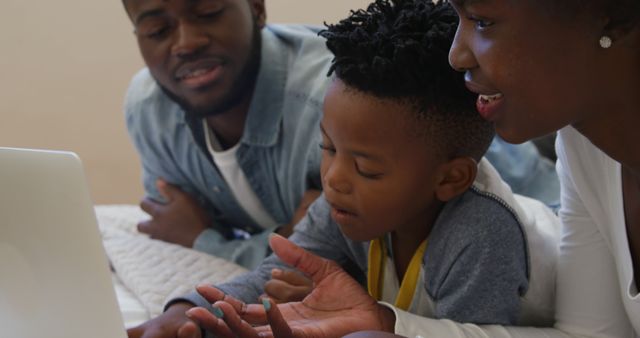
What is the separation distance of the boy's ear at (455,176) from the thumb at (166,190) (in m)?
0.72

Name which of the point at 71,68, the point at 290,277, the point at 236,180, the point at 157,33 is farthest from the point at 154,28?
the point at 71,68

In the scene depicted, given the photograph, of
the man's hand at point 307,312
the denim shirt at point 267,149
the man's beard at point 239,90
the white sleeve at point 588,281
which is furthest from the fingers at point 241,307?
the man's beard at point 239,90

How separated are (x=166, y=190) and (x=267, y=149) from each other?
0.27m

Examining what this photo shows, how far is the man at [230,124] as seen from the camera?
4.22ft

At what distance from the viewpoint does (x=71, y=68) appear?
2.14 metres

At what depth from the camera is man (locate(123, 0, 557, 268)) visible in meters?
1.29

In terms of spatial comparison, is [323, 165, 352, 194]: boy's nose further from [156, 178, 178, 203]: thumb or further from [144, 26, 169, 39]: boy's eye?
[156, 178, 178, 203]: thumb

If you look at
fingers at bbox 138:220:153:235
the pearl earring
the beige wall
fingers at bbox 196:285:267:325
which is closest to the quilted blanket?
fingers at bbox 138:220:153:235

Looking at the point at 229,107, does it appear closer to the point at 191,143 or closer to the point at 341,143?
the point at 191,143

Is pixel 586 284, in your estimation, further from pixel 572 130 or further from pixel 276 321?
pixel 276 321

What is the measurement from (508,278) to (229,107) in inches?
25.6

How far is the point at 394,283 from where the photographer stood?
0.99 m

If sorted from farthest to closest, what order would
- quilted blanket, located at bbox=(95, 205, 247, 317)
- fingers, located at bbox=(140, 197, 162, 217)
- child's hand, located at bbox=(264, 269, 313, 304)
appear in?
fingers, located at bbox=(140, 197, 162, 217) < quilted blanket, located at bbox=(95, 205, 247, 317) < child's hand, located at bbox=(264, 269, 313, 304)

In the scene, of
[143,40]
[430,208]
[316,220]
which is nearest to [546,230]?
[430,208]
